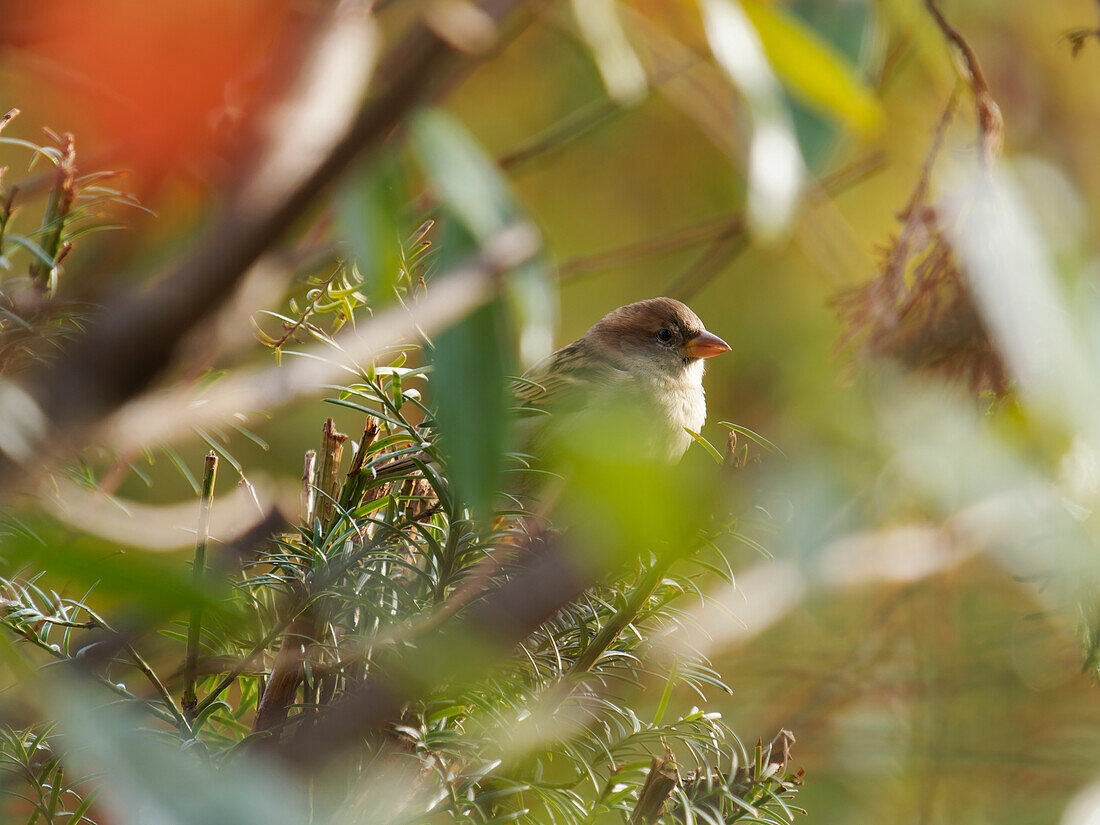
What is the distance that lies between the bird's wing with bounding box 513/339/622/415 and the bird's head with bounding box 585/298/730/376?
11cm

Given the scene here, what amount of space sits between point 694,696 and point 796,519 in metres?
2.56

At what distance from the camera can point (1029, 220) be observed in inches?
62.9

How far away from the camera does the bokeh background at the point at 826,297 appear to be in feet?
4.36

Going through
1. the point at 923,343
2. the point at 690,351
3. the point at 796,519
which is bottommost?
the point at 690,351

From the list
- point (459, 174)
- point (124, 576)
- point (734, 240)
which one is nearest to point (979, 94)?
point (459, 174)

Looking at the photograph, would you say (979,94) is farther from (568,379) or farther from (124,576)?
(124,576)

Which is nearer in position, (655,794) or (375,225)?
(375,225)

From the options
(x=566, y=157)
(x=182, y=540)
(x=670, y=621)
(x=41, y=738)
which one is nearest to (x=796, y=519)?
(x=670, y=621)

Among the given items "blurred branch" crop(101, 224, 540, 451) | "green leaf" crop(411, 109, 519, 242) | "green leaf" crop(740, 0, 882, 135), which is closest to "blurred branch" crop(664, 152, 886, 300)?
"green leaf" crop(740, 0, 882, 135)

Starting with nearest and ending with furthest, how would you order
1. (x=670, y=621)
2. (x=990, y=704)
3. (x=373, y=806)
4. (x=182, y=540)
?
(x=373, y=806), (x=670, y=621), (x=182, y=540), (x=990, y=704)

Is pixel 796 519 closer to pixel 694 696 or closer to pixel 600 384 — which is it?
pixel 600 384

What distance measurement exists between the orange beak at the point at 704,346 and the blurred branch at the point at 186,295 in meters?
2.48

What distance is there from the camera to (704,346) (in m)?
2.95

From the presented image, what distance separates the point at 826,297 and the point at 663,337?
541mm
